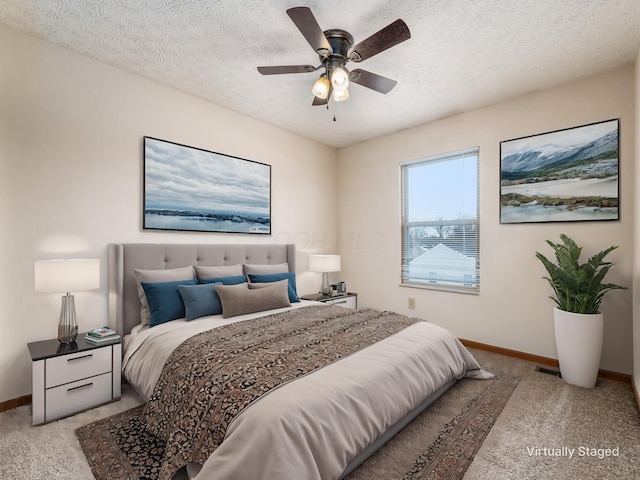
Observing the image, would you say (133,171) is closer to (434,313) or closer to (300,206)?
(300,206)

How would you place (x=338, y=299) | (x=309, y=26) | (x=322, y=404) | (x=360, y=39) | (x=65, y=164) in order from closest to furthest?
(x=322, y=404) → (x=309, y=26) → (x=360, y=39) → (x=65, y=164) → (x=338, y=299)

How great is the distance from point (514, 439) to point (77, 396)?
288cm

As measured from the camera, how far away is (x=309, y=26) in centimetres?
179

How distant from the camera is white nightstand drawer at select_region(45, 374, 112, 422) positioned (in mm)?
2107

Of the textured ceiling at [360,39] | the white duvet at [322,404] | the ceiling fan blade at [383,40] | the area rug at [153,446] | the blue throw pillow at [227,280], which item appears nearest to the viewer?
the white duvet at [322,404]

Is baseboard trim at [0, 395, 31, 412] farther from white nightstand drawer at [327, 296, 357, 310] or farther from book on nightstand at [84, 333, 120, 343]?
white nightstand drawer at [327, 296, 357, 310]

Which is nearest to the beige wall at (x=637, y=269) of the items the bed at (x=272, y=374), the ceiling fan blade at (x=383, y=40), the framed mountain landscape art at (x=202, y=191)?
the bed at (x=272, y=374)

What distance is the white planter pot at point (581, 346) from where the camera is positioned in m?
2.53

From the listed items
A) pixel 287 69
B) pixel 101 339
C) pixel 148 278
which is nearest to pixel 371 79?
pixel 287 69

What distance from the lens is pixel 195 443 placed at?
4.85 ft

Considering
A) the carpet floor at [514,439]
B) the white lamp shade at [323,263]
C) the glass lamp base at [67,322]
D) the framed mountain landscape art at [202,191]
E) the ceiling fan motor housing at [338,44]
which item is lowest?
the carpet floor at [514,439]

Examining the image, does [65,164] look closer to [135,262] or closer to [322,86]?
[135,262]

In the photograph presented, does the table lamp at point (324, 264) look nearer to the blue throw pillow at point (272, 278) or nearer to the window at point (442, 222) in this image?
the blue throw pillow at point (272, 278)

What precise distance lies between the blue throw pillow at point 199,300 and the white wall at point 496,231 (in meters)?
2.41
